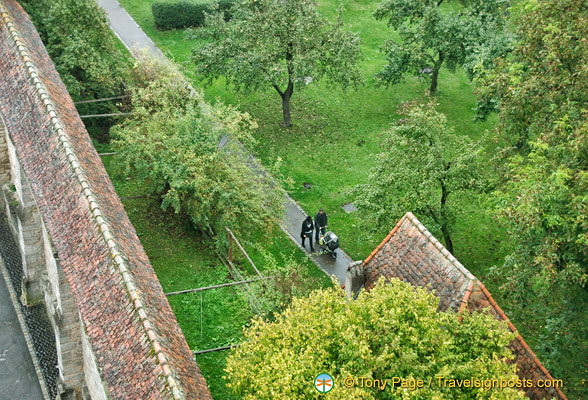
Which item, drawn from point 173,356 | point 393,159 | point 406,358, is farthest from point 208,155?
point 406,358

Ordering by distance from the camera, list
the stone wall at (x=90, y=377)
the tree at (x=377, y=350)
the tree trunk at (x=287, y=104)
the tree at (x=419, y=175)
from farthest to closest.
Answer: the tree trunk at (x=287, y=104)
the tree at (x=419, y=175)
the stone wall at (x=90, y=377)
the tree at (x=377, y=350)

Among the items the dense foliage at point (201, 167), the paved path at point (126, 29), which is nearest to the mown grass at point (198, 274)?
the dense foliage at point (201, 167)

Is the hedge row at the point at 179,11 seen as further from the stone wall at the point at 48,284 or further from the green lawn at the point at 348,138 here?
the stone wall at the point at 48,284

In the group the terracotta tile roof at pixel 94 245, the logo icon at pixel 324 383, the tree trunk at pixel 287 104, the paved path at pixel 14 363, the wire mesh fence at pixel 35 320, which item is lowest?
the paved path at pixel 14 363

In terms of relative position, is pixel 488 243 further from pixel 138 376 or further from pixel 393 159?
pixel 138 376

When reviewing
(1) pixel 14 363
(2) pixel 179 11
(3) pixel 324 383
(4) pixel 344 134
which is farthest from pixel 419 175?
(2) pixel 179 11

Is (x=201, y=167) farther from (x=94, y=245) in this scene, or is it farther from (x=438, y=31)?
(x=438, y=31)
